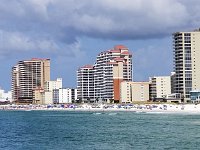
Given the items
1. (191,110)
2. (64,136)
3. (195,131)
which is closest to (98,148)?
(64,136)

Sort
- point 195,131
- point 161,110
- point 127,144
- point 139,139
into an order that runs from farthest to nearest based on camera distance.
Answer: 1. point 161,110
2. point 195,131
3. point 139,139
4. point 127,144

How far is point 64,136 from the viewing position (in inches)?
3093

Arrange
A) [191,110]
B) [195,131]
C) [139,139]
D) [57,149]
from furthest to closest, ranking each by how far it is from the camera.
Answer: [191,110] < [195,131] < [139,139] < [57,149]

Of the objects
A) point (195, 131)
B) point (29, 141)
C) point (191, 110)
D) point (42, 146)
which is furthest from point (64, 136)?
point (191, 110)

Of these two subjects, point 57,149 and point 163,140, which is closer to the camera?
point 57,149

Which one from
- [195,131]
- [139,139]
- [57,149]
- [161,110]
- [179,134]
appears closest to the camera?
[57,149]

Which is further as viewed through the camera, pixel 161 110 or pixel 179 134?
pixel 161 110

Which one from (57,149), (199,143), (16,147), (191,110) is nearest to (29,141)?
(16,147)

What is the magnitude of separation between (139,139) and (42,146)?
44.8ft

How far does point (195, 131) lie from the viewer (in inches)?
3280

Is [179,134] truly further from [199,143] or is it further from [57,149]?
[57,149]

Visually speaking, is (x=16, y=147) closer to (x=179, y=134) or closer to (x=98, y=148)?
(x=98, y=148)

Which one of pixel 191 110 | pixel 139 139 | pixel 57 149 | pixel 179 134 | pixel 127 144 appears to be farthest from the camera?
pixel 191 110

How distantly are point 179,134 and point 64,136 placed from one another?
1593cm
